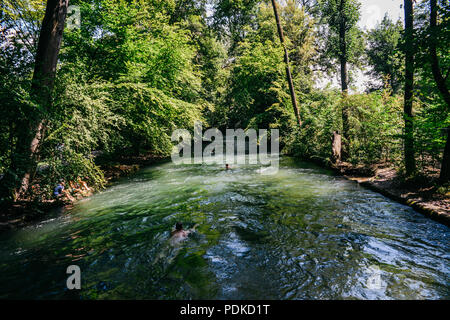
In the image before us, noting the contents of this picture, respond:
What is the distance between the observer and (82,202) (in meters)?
8.76

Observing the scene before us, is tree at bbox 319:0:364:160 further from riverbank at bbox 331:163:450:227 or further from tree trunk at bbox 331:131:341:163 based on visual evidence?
riverbank at bbox 331:163:450:227

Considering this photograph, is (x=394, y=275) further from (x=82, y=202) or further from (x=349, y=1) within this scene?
(x=349, y=1)

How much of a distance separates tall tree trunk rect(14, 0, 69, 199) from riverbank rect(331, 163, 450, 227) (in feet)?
34.5

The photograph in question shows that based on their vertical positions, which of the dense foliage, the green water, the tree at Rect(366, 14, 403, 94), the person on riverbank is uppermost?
the tree at Rect(366, 14, 403, 94)

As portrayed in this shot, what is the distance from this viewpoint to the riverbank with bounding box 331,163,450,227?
220 inches

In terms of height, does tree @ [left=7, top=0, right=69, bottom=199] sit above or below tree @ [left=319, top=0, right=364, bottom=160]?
below

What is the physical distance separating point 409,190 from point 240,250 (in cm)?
585

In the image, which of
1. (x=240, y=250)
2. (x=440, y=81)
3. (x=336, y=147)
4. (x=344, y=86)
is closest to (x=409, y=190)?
(x=440, y=81)

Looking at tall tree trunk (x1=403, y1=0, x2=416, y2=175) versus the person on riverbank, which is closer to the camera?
tall tree trunk (x1=403, y1=0, x2=416, y2=175)

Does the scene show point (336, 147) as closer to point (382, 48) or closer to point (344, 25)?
point (344, 25)

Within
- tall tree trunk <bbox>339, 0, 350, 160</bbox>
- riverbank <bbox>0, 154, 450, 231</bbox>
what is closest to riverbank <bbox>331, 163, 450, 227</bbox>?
riverbank <bbox>0, 154, 450, 231</bbox>

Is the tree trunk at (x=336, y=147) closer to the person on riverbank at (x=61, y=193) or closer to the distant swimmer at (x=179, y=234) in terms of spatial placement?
the distant swimmer at (x=179, y=234)
